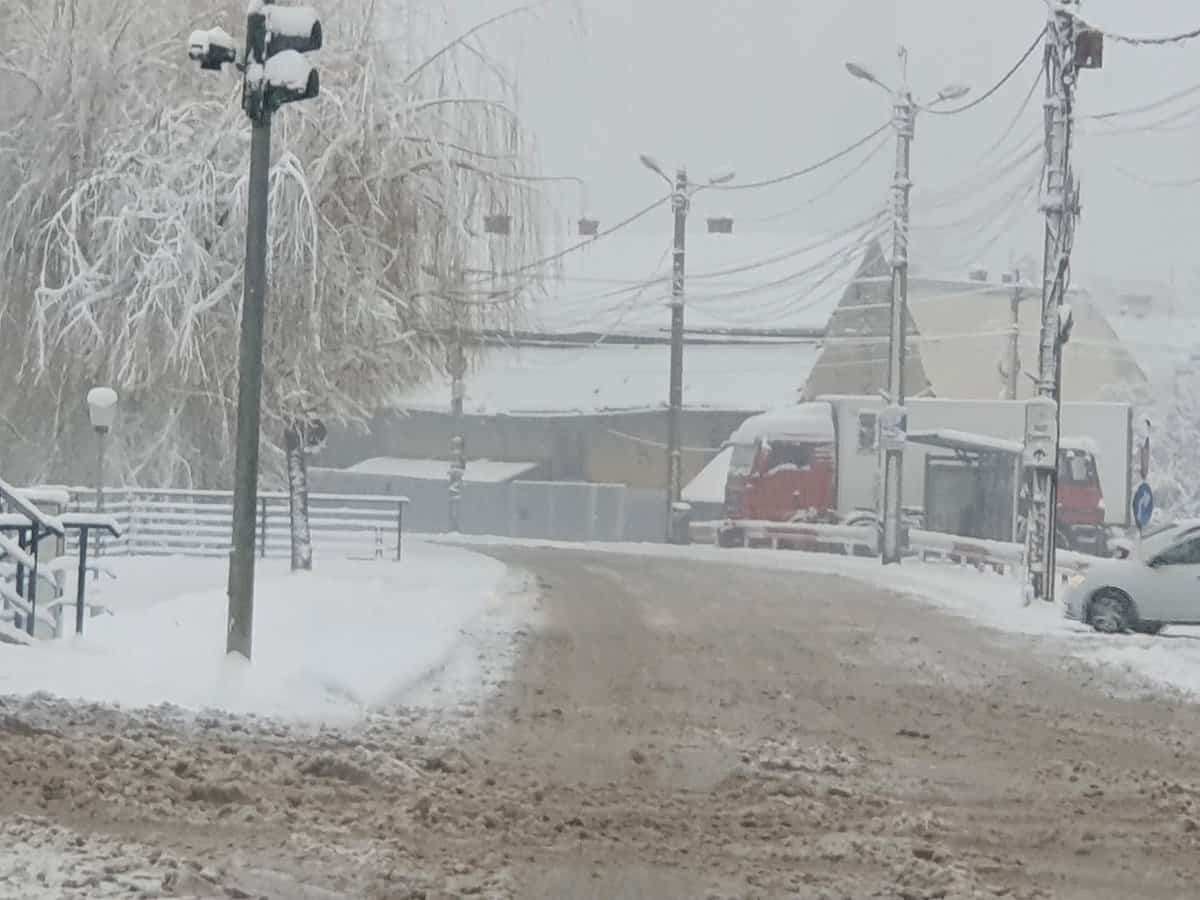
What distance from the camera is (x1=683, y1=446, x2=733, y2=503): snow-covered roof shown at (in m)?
59.7

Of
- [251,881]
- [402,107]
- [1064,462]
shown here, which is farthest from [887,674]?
[1064,462]

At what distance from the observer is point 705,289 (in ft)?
220

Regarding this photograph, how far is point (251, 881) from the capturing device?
7078 mm

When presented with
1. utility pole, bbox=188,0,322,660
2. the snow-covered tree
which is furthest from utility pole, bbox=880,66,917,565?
utility pole, bbox=188,0,322,660

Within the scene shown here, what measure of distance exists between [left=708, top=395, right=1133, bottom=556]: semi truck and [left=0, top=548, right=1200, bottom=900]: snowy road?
Result: 26.2m

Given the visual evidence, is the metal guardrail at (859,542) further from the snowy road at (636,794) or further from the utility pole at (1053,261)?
the snowy road at (636,794)

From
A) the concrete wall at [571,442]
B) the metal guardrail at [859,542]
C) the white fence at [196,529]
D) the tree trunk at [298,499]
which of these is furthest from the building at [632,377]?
the tree trunk at [298,499]

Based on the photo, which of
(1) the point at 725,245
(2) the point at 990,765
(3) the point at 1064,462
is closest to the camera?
(2) the point at 990,765

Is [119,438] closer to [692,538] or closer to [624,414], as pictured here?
[692,538]

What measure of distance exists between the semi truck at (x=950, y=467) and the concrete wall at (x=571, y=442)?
60.6ft

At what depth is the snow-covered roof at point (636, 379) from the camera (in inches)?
2557

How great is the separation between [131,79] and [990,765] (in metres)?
18.0

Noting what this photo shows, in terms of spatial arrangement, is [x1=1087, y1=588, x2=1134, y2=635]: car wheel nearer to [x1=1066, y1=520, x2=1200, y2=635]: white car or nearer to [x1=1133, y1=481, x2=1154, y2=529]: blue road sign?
[x1=1066, y1=520, x2=1200, y2=635]: white car

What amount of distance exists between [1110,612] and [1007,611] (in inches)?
126
